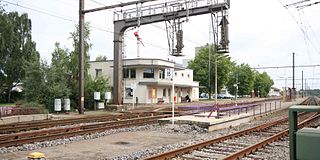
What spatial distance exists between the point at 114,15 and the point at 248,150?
2404 centimetres

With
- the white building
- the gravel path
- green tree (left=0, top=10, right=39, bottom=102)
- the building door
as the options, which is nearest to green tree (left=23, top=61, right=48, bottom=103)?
the gravel path

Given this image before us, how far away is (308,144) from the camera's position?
2.89m

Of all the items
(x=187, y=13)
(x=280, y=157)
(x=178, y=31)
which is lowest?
(x=280, y=157)

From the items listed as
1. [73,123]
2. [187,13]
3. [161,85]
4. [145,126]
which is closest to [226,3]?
[187,13]

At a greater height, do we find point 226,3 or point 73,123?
point 226,3

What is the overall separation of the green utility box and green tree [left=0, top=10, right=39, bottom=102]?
162 feet

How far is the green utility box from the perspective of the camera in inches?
111

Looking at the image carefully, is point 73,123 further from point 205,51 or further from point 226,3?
point 205,51

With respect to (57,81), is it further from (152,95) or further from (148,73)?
(152,95)

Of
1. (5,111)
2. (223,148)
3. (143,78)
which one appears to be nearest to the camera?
(223,148)

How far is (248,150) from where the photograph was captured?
10.2 meters

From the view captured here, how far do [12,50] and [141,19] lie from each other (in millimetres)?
30736

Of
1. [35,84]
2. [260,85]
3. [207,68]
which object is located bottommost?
[35,84]

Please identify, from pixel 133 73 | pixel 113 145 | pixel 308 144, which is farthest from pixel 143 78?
pixel 308 144
